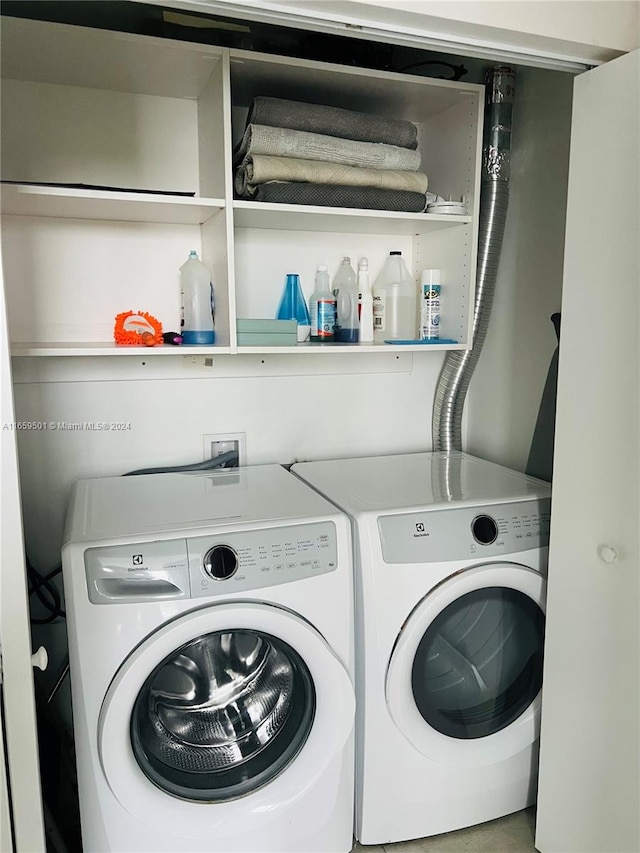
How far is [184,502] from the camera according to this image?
1708 mm

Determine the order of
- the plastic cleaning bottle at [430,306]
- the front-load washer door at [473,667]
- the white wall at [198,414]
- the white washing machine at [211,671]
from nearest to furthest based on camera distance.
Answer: the white washing machine at [211,671], the front-load washer door at [473,667], the white wall at [198,414], the plastic cleaning bottle at [430,306]

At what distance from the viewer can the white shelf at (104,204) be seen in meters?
1.53

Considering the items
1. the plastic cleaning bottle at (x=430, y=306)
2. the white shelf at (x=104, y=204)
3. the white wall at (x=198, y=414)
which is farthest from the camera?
the plastic cleaning bottle at (x=430, y=306)

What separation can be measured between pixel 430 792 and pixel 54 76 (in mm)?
2143

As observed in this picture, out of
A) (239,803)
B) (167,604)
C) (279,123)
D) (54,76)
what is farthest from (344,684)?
(54,76)

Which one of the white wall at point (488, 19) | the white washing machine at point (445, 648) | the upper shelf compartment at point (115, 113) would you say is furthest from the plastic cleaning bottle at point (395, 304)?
the white wall at point (488, 19)

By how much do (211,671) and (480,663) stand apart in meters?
0.73

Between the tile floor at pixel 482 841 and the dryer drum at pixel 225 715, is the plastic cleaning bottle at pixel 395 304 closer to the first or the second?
the dryer drum at pixel 225 715

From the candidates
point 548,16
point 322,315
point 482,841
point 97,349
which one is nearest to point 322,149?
point 322,315

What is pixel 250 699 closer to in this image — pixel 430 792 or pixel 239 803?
pixel 239 803

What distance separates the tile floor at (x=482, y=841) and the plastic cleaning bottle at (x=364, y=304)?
1448 millimetres

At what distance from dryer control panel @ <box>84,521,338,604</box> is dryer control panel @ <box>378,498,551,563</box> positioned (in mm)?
161

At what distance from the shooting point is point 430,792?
5.68 ft

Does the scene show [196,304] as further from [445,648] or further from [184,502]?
[445,648]
